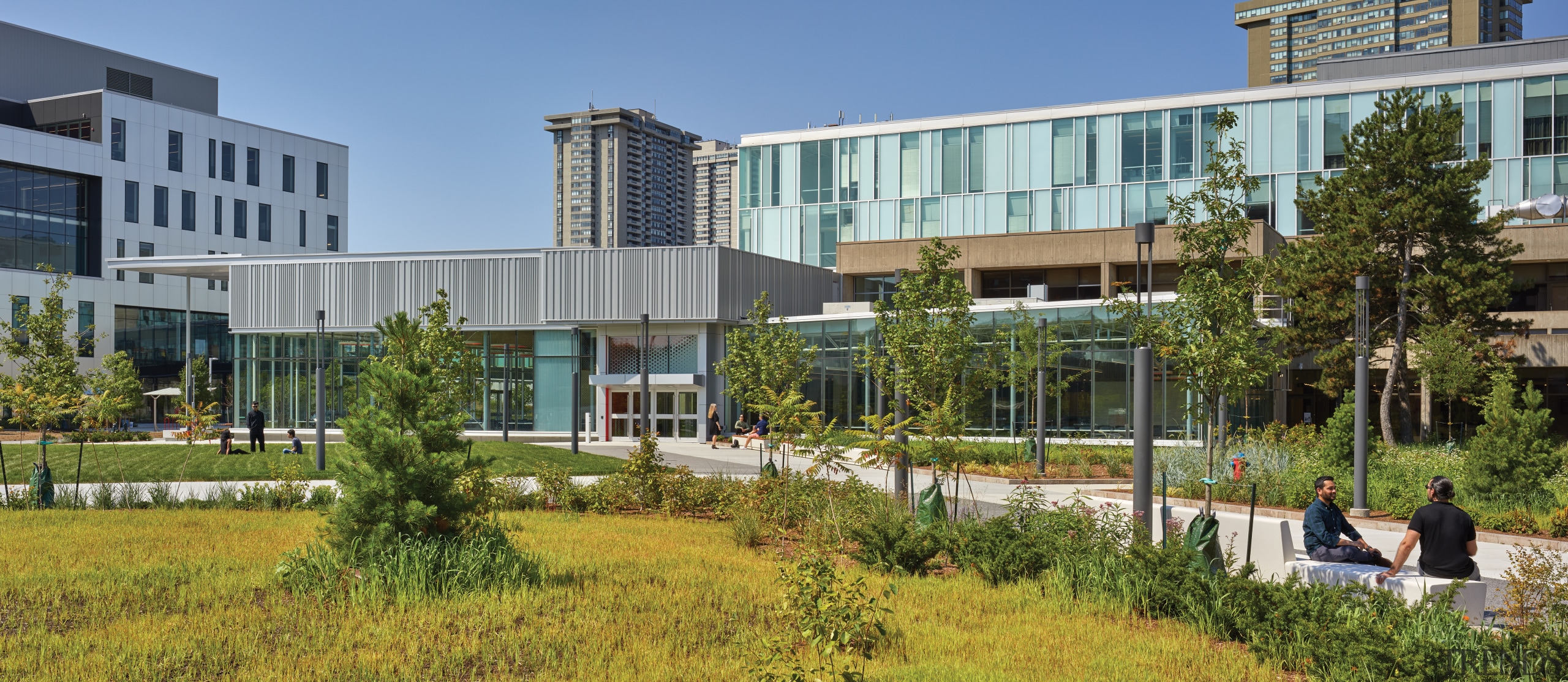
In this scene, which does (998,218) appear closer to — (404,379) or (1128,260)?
(1128,260)

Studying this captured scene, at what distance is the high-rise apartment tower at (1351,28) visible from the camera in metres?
147

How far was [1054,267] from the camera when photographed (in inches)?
1860

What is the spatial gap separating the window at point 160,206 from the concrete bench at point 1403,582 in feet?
217

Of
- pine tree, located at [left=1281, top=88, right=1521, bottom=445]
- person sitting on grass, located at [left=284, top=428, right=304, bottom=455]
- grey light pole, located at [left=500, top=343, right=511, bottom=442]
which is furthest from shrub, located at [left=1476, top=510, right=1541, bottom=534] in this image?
grey light pole, located at [left=500, top=343, right=511, bottom=442]

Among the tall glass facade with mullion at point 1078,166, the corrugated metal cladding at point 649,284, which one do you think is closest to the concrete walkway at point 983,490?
the corrugated metal cladding at point 649,284

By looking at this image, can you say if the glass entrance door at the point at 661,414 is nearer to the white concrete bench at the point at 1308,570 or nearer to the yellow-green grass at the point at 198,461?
the yellow-green grass at the point at 198,461

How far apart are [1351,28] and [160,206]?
164287mm

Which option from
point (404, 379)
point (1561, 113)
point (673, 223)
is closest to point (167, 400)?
point (404, 379)

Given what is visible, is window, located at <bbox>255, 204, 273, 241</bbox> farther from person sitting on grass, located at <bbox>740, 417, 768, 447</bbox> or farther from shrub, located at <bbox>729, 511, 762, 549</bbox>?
shrub, located at <bbox>729, 511, 762, 549</bbox>

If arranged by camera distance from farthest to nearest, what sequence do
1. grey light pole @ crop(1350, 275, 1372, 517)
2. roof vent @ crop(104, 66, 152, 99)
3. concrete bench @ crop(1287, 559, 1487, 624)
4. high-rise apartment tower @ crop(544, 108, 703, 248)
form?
high-rise apartment tower @ crop(544, 108, 703, 248) → roof vent @ crop(104, 66, 152, 99) → grey light pole @ crop(1350, 275, 1372, 517) → concrete bench @ crop(1287, 559, 1487, 624)

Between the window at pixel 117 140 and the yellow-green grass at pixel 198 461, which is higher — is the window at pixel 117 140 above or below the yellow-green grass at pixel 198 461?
above

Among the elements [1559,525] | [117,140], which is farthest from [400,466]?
[117,140]

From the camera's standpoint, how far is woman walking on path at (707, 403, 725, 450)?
36.1 meters

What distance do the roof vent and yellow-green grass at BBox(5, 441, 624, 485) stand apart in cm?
4733
